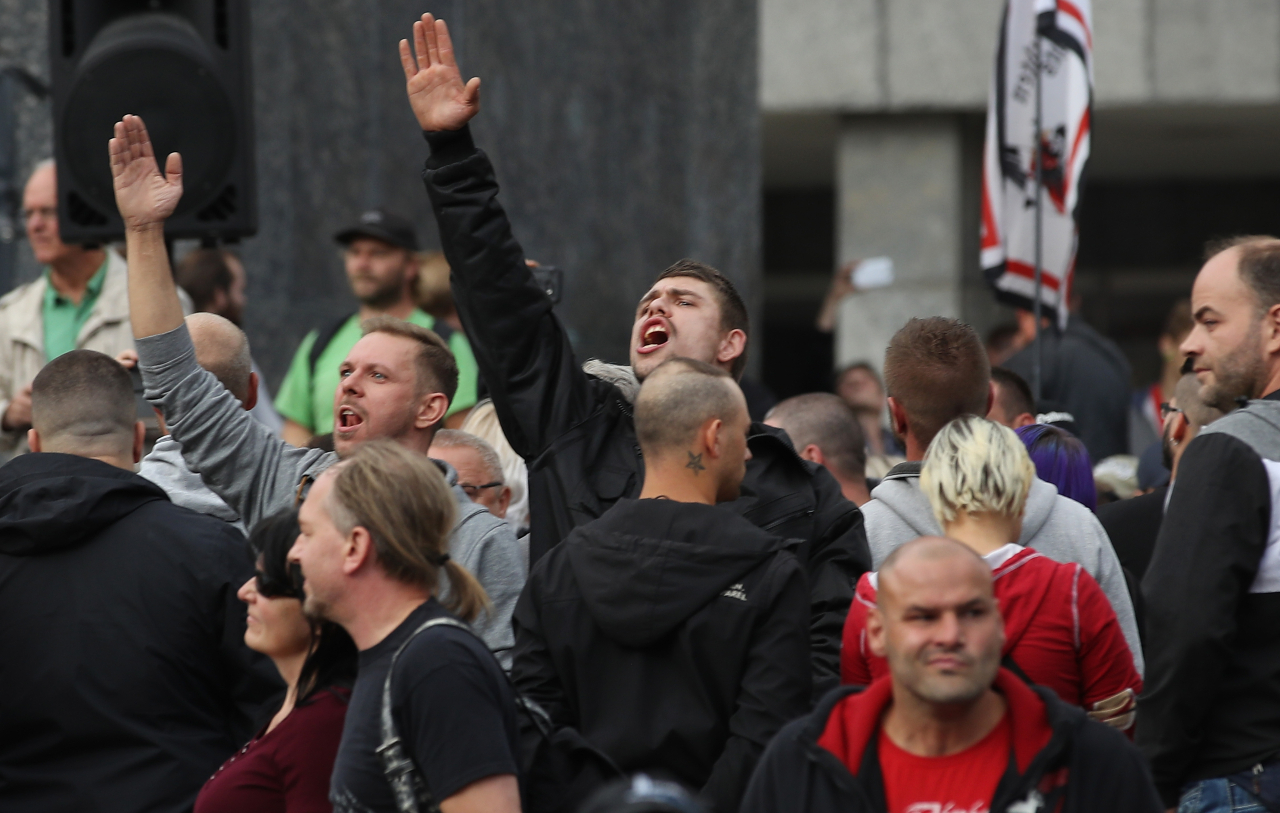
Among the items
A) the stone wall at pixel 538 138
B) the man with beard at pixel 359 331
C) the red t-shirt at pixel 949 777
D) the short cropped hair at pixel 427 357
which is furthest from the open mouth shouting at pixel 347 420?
the stone wall at pixel 538 138

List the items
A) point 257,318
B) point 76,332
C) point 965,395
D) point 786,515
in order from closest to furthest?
point 786,515 < point 965,395 < point 76,332 < point 257,318

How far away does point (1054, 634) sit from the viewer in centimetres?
356

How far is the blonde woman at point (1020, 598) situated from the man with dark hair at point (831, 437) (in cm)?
187

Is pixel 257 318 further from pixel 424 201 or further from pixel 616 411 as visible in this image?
pixel 616 411

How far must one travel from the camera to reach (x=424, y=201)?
9734 mm

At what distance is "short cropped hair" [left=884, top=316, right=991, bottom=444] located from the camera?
4.39 meters

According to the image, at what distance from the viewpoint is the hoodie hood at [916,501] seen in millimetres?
4039

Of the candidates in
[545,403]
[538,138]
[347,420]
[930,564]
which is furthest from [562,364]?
[538,138]

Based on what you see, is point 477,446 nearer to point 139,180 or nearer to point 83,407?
point 83,407

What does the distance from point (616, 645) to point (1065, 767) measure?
0.95 metres

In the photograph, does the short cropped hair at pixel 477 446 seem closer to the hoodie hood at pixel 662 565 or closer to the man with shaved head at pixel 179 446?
the man with shaved head at pixel 179 446

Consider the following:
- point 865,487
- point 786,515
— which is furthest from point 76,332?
point 786,515

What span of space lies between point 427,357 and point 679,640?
1.44 meters

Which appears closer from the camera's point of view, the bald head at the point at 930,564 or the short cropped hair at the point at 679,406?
the bald head at the point at 930,564
